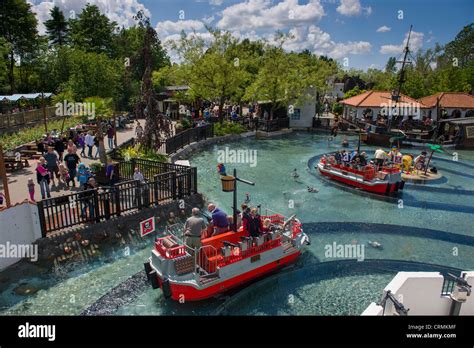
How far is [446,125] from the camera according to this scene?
34344 mm

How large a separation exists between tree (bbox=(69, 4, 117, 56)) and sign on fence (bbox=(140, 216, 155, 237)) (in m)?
45.0

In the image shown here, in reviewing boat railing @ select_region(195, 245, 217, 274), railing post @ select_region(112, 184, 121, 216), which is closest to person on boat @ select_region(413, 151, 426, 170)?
boat railing @ select_region(195, 245, 217, 274)

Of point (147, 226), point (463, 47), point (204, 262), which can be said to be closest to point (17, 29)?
point (147, 226)

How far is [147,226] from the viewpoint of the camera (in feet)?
43.6

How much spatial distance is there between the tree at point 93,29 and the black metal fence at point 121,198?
4243cm

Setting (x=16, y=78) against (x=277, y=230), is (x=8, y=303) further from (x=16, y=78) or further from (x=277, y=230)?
(x=16, y=78)

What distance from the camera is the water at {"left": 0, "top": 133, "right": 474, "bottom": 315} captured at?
31.0 ft

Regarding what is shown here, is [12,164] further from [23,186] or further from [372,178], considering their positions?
[372,178]

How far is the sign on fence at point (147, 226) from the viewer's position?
13.1 meters

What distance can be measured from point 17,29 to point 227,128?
27.5 m

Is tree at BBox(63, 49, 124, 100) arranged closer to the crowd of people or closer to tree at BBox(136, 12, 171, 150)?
tree at BBox(136, 12, 171, 150)

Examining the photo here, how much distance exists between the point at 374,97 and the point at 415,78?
10830 mm

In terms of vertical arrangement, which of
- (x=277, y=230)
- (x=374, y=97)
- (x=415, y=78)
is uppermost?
(x=415, y=78)
